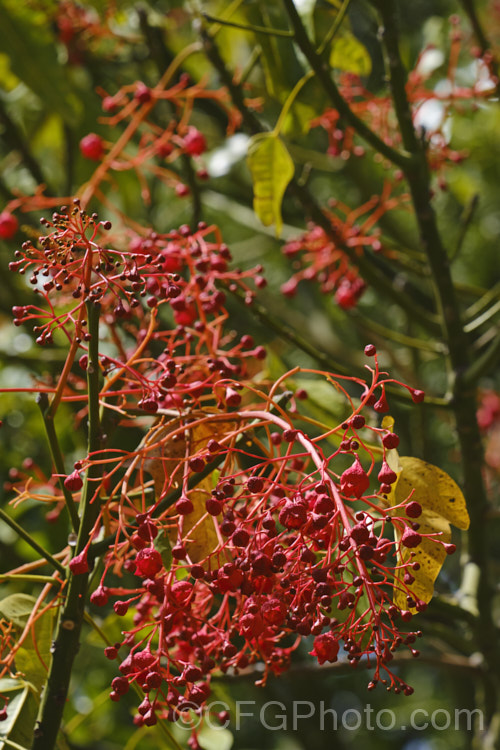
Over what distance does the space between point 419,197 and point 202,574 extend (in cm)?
97

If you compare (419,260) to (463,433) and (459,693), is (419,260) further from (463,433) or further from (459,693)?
(459,693)

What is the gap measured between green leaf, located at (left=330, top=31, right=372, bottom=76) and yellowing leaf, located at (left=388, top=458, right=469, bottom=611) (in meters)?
1.04

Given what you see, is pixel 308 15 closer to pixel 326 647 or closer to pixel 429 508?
pixel 429 508

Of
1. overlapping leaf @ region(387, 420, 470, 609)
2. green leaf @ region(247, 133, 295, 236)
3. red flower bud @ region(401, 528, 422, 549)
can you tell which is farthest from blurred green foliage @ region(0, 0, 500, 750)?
red flower bud @ region(401, 528, 422, 549)

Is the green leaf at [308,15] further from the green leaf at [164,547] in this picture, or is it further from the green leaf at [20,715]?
the green leaf at [20,715]

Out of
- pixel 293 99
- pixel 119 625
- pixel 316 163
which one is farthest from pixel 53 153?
pixel 119 625

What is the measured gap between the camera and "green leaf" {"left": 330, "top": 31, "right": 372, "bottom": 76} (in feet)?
5.66

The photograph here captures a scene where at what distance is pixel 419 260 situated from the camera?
7.80ft

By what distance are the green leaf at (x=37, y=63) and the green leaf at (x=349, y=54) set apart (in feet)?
2.87

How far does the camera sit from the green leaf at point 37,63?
2.29 meters

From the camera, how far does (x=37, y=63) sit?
2324mm

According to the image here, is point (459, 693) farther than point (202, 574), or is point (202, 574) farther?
point (459, 693)

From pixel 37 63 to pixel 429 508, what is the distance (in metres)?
1.89

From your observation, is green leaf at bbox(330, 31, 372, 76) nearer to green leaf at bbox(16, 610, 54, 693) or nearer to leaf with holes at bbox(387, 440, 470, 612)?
leaf with holes at bbox(387, 440, 470, 612)
